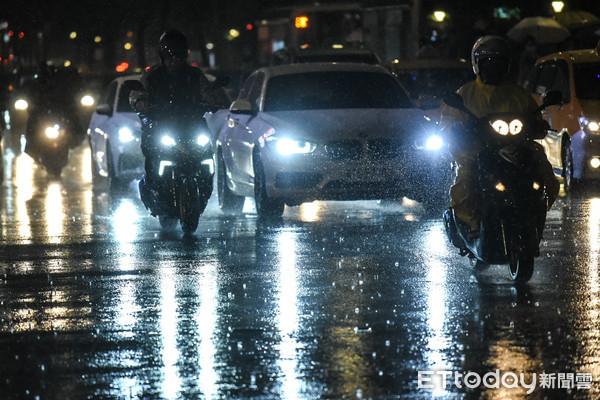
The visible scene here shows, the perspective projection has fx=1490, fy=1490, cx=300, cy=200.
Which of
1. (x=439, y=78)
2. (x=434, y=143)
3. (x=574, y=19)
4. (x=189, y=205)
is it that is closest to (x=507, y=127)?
(x=189, y=205)

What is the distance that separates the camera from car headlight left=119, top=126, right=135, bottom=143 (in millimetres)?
19234

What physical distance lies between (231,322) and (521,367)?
80.0 inches

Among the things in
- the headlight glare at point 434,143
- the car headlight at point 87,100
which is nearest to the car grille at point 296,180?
the headlight glare at point 434,143

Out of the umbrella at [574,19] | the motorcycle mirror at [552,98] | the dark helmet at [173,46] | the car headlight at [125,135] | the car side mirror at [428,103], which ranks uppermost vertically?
the umbrella at [574,19]

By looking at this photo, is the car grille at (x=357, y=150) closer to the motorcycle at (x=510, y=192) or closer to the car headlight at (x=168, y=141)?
the car headlight at (x=168, y=141)

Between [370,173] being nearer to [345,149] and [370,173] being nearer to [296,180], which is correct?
[345,149]

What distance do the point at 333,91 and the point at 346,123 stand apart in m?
1.22

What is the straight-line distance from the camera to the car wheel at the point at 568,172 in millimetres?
18016

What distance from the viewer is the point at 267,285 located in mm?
10078

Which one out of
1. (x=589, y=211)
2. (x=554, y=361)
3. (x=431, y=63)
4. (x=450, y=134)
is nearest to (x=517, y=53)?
(x=431, y=63)

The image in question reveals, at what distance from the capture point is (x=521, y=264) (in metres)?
9.78

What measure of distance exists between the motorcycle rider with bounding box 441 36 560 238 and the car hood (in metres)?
4.30

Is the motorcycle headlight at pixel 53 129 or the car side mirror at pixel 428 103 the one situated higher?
the motorcycle headlight at pixel 53 129

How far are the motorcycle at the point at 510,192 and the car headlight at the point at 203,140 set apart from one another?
4369mm
